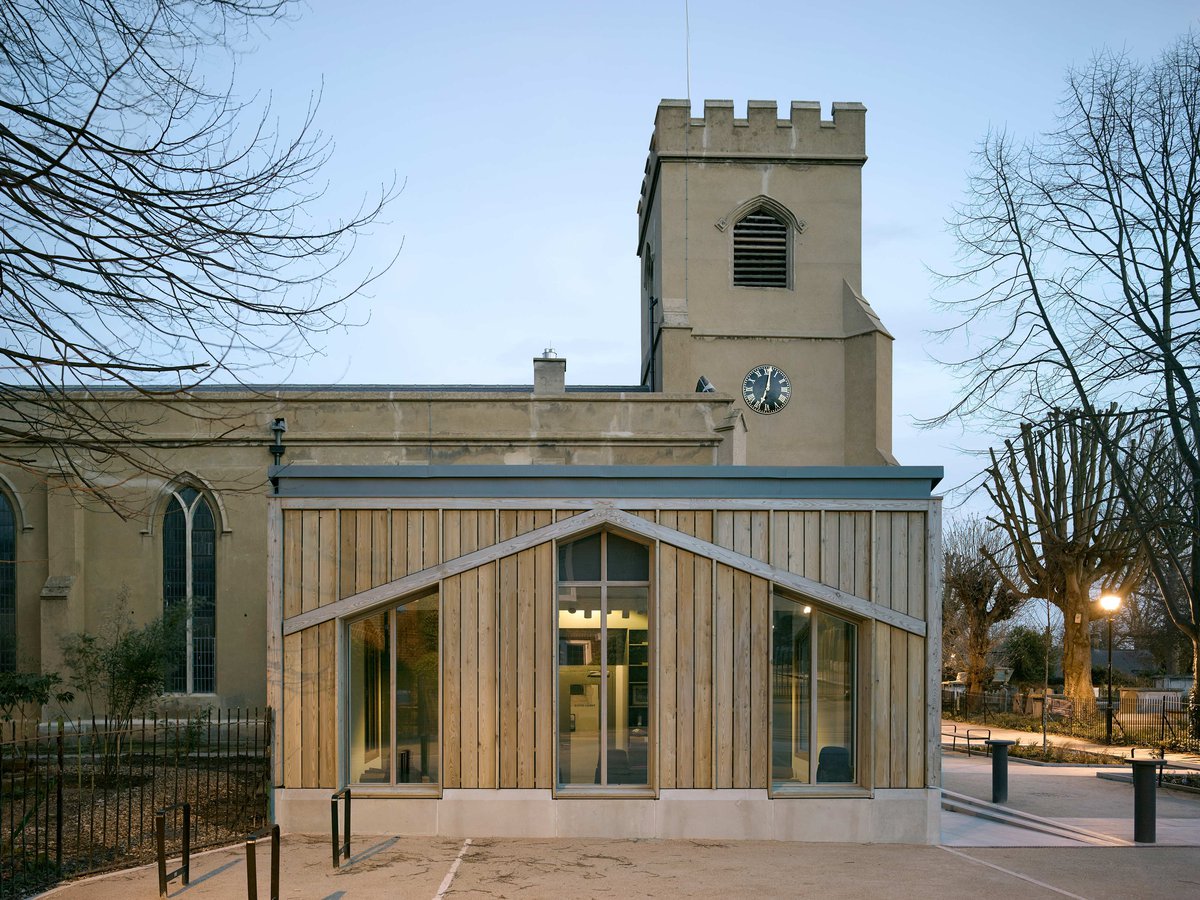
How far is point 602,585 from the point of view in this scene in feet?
42.4

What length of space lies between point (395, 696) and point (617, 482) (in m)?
3.92

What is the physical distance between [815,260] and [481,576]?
20.5 meters

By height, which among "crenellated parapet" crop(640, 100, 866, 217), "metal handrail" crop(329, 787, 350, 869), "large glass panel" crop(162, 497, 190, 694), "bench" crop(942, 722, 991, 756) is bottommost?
"bench" crop(942, 722, 991, 756)

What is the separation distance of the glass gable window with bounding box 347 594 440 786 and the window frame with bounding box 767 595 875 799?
168 inches

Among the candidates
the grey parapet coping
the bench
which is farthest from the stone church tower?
the grey parapet coping

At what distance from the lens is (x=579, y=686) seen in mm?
12836

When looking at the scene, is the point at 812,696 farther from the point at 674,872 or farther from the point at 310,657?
the point at 310,657

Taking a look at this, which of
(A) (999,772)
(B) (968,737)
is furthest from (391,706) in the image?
(B) (968,737)

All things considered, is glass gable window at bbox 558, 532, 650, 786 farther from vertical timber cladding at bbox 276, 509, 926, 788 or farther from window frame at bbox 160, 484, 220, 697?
window frame at bbox 160, 484, 220, 697

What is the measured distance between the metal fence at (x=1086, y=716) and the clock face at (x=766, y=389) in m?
10.9

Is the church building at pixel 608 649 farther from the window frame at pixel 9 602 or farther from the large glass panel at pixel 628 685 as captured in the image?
the window frame at pixel 9 602

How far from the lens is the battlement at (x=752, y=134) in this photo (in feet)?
99.4

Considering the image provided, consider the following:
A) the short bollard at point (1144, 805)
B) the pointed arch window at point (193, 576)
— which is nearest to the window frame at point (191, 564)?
the pointed arch window at point (193, 576)

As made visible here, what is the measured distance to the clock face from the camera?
1161 inches
